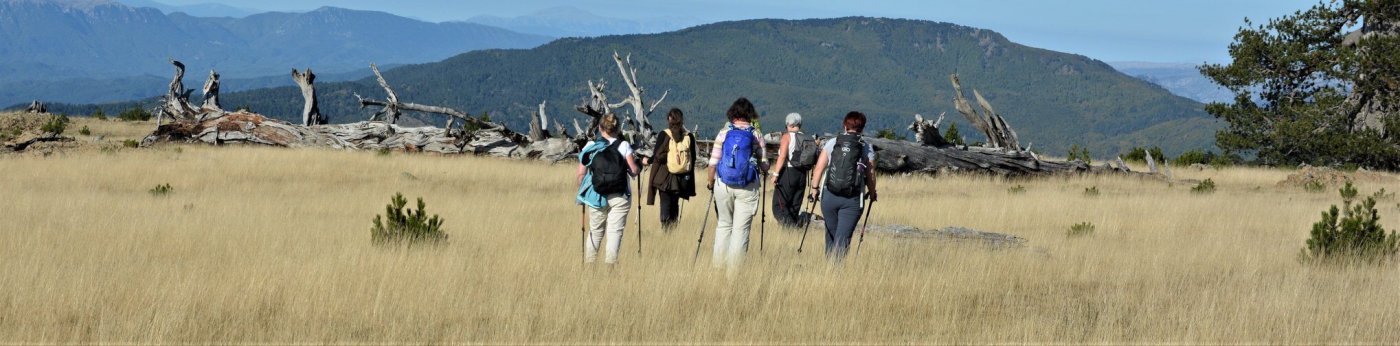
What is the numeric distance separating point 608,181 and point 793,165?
2291 millimetres

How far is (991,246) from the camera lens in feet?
36.3

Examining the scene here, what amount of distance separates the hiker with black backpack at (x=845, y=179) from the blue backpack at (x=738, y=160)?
1.92 ft

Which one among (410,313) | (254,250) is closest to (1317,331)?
(410,313)

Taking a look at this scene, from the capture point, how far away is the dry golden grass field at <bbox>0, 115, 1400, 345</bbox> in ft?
22.2

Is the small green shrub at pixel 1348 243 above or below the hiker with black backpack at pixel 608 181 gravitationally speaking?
below

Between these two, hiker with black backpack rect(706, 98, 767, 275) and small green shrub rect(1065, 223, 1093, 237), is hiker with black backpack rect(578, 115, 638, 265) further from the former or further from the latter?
small green shrub rect(1065, 223, 1093, 237)

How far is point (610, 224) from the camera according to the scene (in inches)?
346

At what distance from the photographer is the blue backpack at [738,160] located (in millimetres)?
8695

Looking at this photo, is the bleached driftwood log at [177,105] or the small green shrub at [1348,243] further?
the bleached driftwood log at [177,105]

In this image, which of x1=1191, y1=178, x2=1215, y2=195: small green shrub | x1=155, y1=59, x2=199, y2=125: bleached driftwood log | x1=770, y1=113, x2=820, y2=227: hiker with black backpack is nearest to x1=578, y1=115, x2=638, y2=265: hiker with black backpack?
x1=770, y1=113, x2=820, y2=227: hiker with black backpack

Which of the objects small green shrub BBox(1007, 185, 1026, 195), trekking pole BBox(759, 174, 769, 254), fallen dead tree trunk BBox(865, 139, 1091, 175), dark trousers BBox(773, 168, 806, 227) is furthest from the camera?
fallen dead tree trunk BBox(865, 139, 1091, 175)

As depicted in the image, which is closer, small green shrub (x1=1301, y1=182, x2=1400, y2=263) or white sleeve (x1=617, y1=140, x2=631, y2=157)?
white sleeve (x1=617, y1=140, x2=631, y2=157)

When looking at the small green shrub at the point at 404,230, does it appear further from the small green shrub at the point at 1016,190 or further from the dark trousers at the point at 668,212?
the small green shrub at the point at 1016,190

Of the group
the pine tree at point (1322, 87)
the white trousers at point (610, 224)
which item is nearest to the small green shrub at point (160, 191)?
the white trousers at point (610, 224)
